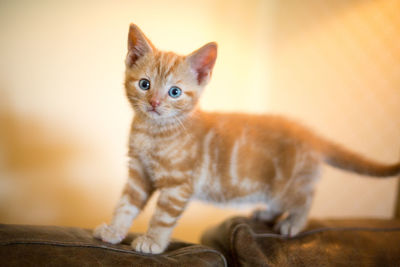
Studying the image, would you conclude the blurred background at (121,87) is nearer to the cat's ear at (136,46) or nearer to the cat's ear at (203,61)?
the cat's ear at (136,46)

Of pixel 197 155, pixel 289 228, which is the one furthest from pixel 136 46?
pixel 289 228

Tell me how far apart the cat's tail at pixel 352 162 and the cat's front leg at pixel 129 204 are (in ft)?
2.86

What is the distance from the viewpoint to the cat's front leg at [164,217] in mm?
1012

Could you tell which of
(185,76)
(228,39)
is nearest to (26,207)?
(185,76)

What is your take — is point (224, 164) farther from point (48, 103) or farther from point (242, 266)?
point (48, 103)

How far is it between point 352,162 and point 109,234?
1.13m

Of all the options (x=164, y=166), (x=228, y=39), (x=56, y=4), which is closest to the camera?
(x=164, y=166)

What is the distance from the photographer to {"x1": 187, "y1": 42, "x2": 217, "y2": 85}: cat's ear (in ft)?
3.53

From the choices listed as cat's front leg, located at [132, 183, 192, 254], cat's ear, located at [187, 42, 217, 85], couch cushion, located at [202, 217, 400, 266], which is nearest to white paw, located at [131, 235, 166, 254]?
cat's front leg, located at [132, 183, 192, 254]

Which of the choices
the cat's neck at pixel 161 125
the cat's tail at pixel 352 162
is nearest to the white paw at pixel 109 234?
the cat's neck at pixel 161 125

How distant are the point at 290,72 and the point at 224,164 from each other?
1214 millimetres

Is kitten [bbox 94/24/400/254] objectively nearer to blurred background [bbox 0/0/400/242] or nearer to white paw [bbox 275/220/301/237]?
white paw [bbox 275/220/301/237]

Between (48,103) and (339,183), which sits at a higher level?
(48,103)

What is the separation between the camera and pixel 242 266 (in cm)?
100
